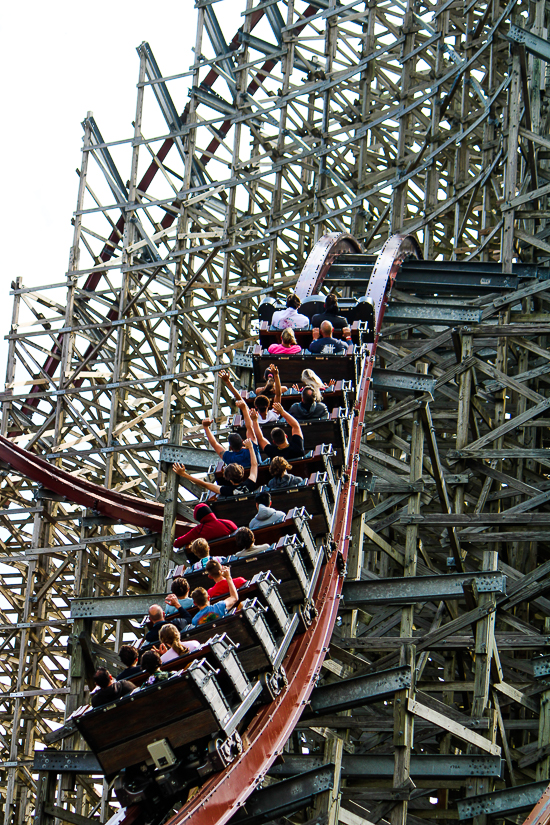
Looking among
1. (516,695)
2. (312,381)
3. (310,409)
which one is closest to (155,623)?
(310,409)

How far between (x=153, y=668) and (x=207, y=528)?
2.17 metres

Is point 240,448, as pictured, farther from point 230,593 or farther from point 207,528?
point 230,593

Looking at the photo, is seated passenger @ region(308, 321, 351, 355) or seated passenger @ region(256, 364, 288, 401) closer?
seated passenger @ region(256, 364, 288, 401)

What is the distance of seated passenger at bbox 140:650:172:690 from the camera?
28.1 feet

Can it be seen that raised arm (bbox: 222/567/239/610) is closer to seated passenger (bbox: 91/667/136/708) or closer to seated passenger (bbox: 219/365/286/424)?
seated passenger (bbox: 91/667/136/708)

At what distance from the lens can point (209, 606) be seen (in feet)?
30.7

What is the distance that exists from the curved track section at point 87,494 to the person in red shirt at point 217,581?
5.34 metres

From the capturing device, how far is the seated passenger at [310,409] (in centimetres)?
1218

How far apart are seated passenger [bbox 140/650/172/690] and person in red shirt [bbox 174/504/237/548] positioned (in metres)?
2.06

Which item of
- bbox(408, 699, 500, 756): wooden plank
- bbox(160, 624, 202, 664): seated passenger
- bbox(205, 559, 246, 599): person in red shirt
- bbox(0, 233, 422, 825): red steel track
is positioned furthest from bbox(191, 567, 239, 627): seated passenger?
bbox(408, 699, 500, 756): wooden plank

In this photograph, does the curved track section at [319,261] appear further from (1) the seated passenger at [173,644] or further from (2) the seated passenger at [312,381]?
(1) the seated passenger at [173,644]

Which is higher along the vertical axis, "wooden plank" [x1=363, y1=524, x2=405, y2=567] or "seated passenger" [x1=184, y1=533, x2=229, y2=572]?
"wooden plank" [x1=363, y1=524, x2=405, y2=567]

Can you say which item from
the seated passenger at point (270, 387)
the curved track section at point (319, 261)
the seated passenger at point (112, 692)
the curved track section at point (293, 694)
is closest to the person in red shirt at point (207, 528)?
the curved track section at point (293, 694)

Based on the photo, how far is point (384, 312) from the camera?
1579 centimetres
